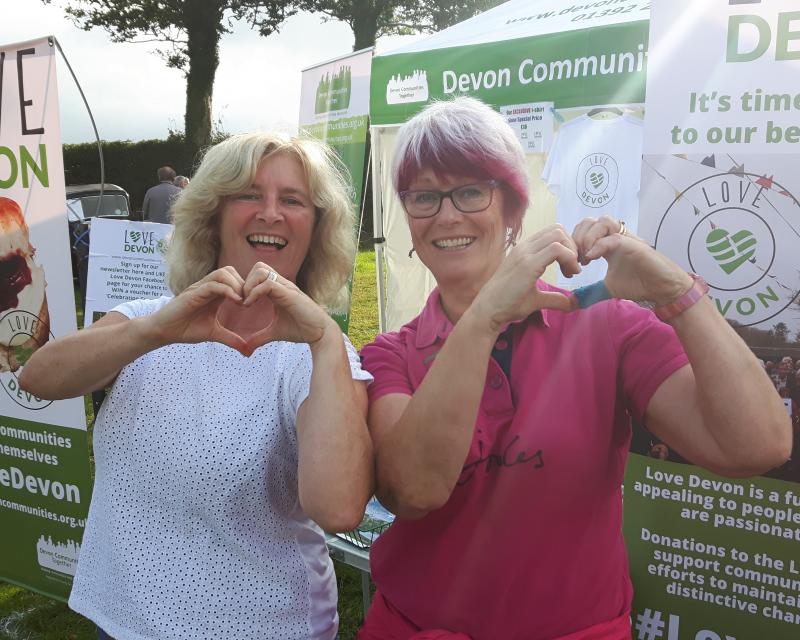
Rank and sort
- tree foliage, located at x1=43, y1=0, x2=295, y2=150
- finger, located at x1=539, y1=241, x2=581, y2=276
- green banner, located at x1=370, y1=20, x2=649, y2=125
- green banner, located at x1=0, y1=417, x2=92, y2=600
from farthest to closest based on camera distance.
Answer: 1. tree foliage, located at x1=43, y1=0, x2=295, y2=150
2. green banner, located at x1=370, y1=20, x2=649, y2=125
3. green banner, located at x1=0, y1=417, x2=92, y2=600
4. finger, located at x1=539, y1=241, x2=581, y2=276

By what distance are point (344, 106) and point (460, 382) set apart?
181 inches

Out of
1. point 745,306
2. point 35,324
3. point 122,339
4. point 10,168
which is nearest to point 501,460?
point 122,339

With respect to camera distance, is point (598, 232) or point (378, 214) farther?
point (378, 214)

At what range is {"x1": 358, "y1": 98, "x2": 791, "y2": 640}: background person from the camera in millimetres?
1237

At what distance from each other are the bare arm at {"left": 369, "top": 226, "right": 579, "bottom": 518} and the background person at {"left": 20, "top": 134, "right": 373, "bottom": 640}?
12 centimetres

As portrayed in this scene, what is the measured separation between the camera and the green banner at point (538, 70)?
362 cm

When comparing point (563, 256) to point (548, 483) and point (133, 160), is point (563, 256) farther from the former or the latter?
point (133, 160)

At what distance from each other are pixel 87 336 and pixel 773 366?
6.41 feet

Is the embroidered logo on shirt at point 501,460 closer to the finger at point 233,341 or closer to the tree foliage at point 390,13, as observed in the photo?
the finger at point 233,341

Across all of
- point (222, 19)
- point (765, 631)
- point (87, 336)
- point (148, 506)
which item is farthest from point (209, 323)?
point (222, 19)

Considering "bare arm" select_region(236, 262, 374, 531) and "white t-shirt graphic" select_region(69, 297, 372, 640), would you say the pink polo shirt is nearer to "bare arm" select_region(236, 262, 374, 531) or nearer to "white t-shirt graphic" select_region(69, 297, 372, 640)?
"bare arm" select_region(236, 262, 374, 531)

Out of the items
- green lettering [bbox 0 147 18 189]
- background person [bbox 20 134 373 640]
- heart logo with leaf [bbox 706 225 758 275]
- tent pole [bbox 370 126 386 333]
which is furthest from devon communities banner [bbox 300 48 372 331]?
background person [bbox 20 134 373 640]

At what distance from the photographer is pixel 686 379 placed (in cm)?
130

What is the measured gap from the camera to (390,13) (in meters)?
20.6
